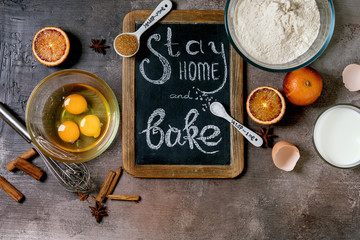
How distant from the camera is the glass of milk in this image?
1.34 meters

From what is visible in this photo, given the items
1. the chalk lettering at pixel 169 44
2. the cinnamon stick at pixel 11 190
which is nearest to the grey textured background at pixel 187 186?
the cinnamon stick at pixel 11 190

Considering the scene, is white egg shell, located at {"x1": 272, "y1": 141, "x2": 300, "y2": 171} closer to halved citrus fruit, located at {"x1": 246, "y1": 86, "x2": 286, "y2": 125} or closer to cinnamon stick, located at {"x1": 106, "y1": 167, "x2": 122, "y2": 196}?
halved citrus fruit, located at {"x1": 246, "y1": 86, "x2": 286, "y2": 125}

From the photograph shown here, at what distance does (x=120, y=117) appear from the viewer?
1.42m

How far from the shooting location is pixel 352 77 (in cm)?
140

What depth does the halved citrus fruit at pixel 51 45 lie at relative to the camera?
4.51 ft

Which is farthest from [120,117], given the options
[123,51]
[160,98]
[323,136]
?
[323,136]

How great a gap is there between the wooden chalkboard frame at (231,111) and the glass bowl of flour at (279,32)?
13 centimetres

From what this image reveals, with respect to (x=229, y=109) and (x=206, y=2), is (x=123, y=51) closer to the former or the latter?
(x=206, y=2)

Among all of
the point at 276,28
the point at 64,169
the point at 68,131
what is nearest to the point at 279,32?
the point at 276,28

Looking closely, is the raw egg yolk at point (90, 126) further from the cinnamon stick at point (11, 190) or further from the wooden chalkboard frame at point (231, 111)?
the cinnamon stick at point (11, 190)

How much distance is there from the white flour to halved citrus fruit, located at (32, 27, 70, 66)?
0.83 meters

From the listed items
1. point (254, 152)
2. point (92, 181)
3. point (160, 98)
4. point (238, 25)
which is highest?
point (238, 25)

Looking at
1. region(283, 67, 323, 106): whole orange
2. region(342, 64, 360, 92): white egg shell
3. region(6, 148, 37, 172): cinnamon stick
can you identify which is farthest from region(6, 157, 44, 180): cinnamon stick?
region(342, 64, 360, 92): white egg shell

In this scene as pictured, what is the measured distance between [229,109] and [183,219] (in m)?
0.59
